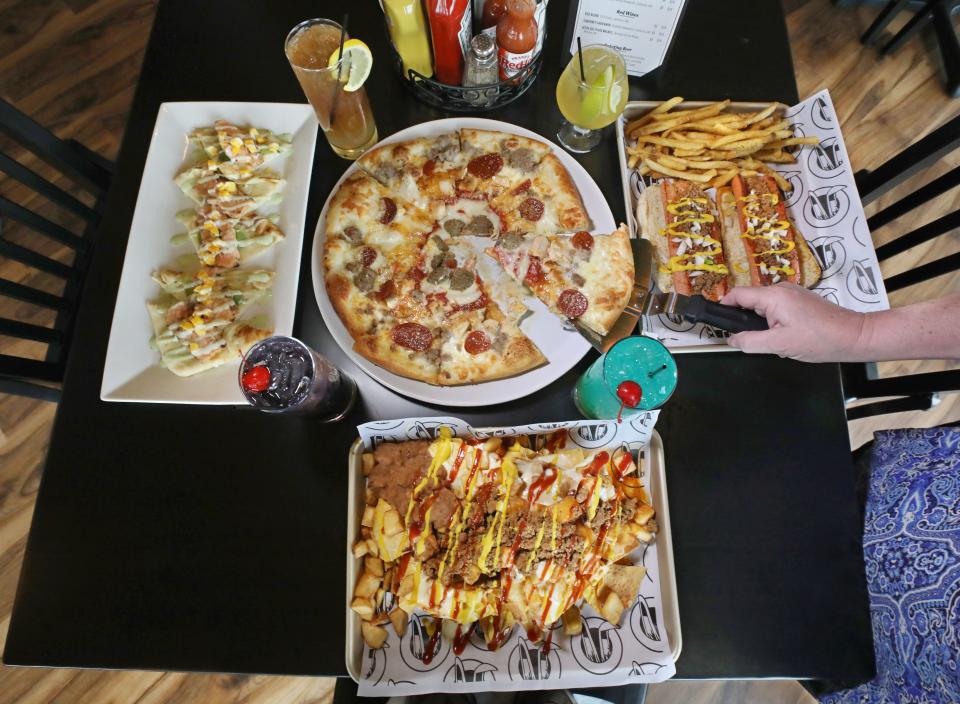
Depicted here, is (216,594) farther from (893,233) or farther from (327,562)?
(893,233)

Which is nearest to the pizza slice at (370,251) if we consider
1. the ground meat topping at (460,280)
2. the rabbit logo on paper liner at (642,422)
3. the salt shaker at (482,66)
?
the ground meat topping at (460,280)

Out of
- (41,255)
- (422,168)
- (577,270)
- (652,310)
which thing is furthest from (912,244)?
(41,255)

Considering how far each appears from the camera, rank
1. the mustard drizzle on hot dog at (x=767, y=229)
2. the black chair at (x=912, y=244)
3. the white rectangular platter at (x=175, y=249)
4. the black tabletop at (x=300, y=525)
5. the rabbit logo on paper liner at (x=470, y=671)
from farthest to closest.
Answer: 1. the mustard drizzle on hot dog at (x=767, y=229)
2. the black chair at (x=912, y=244)
3. the white rectangular platter at (x=175, y=249)
4. the black tabletop at (x=300, y=525)
5. the rabbit logo on paper liner at (x=470, y=671)

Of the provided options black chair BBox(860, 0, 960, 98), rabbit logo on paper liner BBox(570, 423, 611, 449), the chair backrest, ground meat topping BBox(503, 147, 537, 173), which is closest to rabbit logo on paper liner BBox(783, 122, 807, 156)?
the chair backrest

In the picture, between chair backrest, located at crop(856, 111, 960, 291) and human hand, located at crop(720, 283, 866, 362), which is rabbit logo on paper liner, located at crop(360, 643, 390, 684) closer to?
human hand, located at crop(720, 283, 866, 362)

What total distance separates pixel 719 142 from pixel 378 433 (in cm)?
138

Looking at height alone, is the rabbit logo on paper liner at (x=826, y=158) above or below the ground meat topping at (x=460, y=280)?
above

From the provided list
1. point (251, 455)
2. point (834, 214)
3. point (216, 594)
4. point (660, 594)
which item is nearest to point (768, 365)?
point (834, 214)

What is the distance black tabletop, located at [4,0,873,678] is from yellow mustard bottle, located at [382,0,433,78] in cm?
73

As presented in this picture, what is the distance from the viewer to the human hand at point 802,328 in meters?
1.40

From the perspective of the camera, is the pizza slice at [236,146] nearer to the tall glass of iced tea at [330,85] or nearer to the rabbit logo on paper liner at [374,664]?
the tall glass of iced tea at [330,85]

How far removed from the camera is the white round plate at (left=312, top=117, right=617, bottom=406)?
1.53 m

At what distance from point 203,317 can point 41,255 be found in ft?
2.89

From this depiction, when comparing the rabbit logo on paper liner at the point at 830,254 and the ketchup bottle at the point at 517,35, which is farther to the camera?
→ the rabbit logo on paper liner at the point at 830,254
